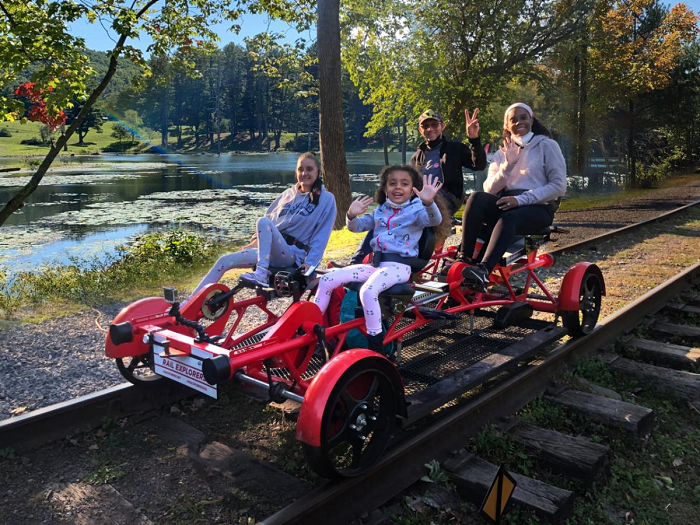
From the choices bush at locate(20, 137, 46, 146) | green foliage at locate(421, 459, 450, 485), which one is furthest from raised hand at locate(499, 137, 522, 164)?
bush at locate(20, 137, 46, 146)

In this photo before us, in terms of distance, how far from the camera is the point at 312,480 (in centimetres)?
304

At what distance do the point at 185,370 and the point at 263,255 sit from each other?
1.39m

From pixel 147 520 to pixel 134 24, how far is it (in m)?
6.25

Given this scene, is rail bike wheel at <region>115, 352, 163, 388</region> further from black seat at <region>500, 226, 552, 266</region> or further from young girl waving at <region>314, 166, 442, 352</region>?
black seat at <region>500, 226, 552, 266</region>

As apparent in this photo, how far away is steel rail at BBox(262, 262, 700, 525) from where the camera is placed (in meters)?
2.63

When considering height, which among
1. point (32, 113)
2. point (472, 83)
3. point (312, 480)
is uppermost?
point (472, 83)

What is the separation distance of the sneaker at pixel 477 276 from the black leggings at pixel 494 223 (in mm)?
119

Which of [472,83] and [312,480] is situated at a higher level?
[472,83]

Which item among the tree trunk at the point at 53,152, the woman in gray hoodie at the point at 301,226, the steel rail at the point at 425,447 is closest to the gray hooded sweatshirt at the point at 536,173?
the steel rail at the point at 425,447

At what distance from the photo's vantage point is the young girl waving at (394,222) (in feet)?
12.7

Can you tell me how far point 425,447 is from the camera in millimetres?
3186

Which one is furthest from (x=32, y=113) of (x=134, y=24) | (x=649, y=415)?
(x=649, y=415)

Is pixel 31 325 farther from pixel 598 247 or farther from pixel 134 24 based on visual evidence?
pixel 598 247

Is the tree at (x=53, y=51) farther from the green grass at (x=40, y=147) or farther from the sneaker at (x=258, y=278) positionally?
the green grass at (x=40, y=147)
